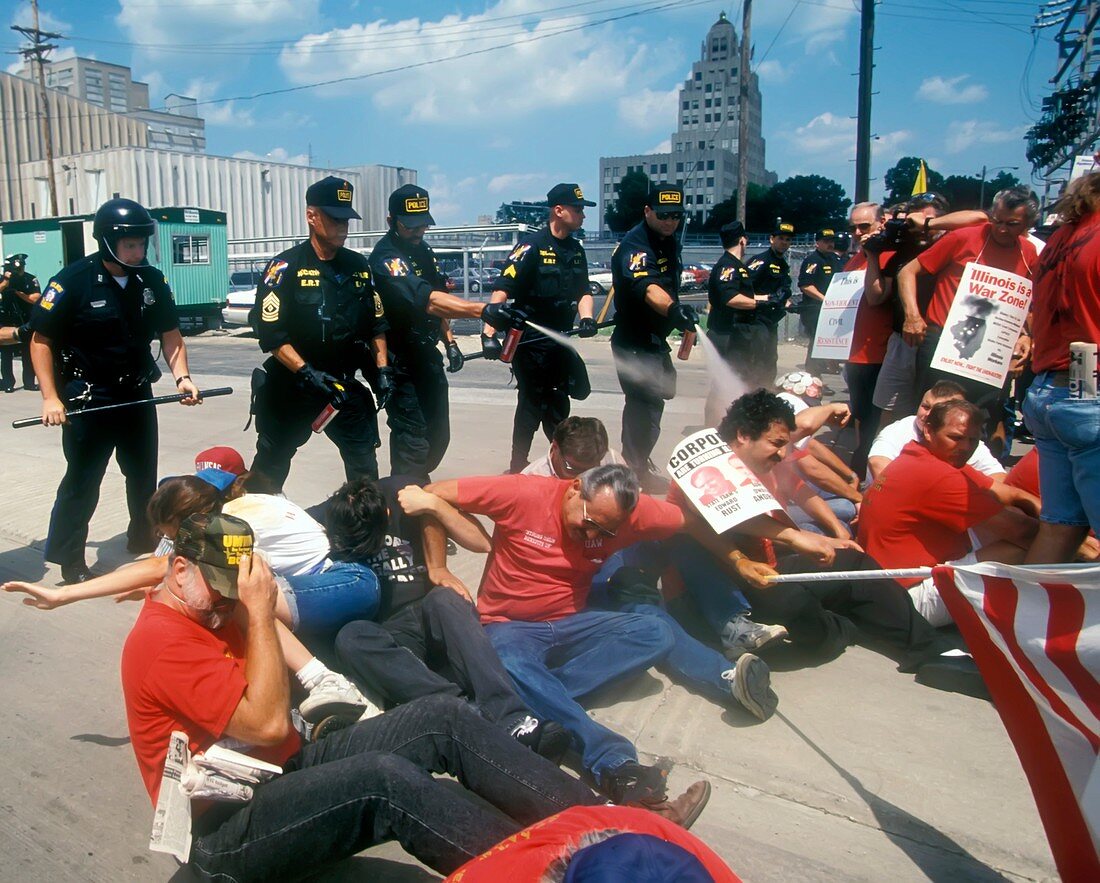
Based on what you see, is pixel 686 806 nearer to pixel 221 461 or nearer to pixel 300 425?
pixel 221 461

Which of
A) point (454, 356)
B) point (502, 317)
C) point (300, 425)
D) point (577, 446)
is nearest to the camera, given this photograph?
point (577, 446)

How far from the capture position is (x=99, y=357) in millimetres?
4676

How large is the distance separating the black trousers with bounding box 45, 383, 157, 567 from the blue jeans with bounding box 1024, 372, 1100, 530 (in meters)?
4.09

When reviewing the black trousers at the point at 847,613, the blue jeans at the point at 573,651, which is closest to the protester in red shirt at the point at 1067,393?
the black trousers at the point at 847,613

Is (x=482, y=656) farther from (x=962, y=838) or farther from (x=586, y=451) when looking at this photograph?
(x=962, y=838)

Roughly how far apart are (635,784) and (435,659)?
3.51 feet

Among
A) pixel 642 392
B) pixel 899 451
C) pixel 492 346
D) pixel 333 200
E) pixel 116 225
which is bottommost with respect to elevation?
pixel 899 451

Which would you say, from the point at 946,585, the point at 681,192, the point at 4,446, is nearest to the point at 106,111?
the point at 4,446

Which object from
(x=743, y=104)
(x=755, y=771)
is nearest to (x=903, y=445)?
(x=755, y=771)

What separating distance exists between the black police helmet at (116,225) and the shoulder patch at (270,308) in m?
0.62

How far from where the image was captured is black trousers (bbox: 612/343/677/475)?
5.89 metres

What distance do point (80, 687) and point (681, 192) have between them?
4210 millimetres

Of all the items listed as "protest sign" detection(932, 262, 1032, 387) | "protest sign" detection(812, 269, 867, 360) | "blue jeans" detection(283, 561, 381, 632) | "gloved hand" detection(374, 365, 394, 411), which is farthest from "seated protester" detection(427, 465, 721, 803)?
"protest sign" detection(812, 269, 867, 360)

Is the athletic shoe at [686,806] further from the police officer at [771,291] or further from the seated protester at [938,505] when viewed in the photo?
the police officer at [771,291]
